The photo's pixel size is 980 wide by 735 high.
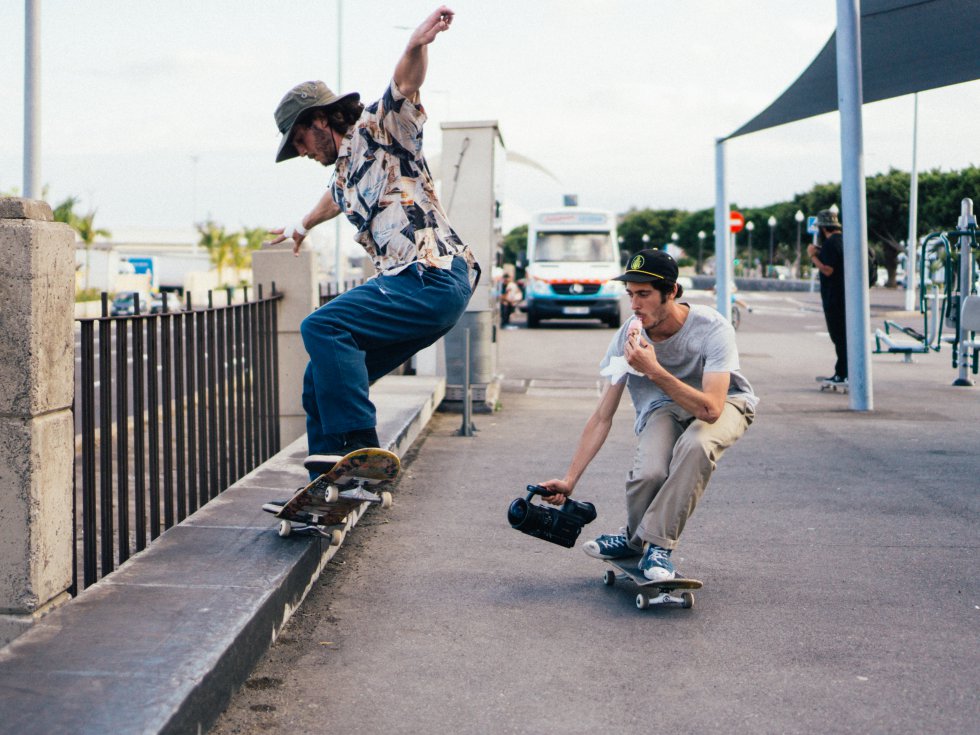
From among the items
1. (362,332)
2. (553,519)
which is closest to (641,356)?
(553,519)

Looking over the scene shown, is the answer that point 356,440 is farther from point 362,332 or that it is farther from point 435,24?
point 435,24

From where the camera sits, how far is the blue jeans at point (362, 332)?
4.34 m

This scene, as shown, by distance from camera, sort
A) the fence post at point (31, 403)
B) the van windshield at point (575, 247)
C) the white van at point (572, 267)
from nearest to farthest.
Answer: the fence post at point (31, 403) < the white van at point (572, 267) < the van windshield at point (575, 247)

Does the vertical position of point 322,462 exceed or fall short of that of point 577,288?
it falls short

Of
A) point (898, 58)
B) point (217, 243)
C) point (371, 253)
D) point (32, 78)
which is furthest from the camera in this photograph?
point (217, 243)

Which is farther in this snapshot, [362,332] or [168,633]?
[362,332]

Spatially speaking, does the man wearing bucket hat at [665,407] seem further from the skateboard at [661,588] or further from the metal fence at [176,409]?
the metal fence at [176,409]

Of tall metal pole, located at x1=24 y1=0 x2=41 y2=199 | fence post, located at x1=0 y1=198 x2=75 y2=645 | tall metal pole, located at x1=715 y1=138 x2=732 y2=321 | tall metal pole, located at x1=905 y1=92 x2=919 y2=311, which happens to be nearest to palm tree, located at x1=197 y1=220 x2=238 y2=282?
tall metal pole, located at x1=905 y1=92 x2=919 y2=311

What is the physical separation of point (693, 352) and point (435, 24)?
1599 mm

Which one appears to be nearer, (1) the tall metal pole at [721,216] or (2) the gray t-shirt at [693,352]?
(2) the gray t-shirt at [693,352]

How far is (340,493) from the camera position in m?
4.26

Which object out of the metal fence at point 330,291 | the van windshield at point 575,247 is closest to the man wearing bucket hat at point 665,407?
the metal fence at point 330,291

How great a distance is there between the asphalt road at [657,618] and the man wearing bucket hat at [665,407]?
0.34 m

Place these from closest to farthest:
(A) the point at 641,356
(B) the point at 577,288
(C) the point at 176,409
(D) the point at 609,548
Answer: (A) the point at 641,356, (D) the point at 609,548, (C) the point at 176,409, (B) the point at 577,288
